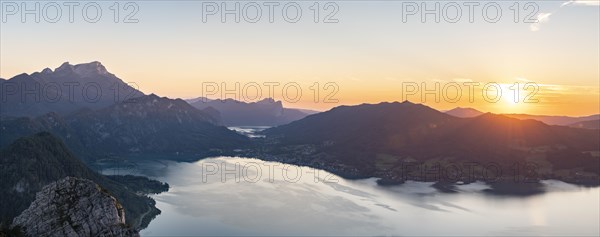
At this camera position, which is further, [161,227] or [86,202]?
[161,227]

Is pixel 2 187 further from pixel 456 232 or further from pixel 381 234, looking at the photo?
pixel 456 232

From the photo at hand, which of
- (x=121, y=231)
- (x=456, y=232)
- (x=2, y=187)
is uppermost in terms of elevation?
(x=121, y=231)

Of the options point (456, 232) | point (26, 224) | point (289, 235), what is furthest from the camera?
point (456, 232)

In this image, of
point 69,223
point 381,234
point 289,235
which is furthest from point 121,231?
point 381,234

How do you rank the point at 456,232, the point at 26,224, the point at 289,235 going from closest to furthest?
the point at 26,224, the point at 289,235, the point at 456,232

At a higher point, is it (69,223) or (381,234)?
(69,223)

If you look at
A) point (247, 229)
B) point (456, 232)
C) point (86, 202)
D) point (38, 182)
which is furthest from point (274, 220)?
point (86, 202)

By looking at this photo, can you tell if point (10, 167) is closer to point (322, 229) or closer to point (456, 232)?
point (322, 229)
